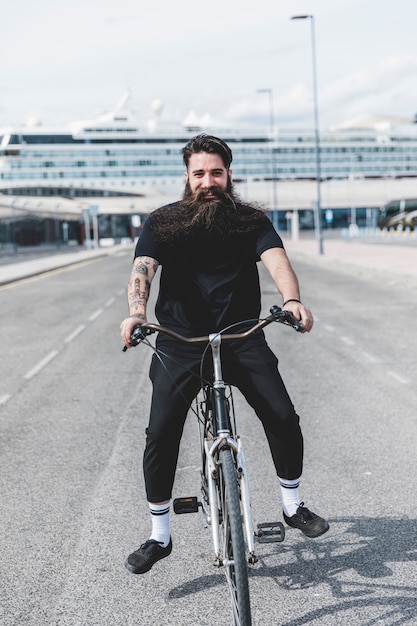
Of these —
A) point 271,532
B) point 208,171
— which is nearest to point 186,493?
point 271,532

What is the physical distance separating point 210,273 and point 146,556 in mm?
1288

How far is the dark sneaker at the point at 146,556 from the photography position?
3672mm

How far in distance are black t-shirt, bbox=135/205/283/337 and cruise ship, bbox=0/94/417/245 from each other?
319ft

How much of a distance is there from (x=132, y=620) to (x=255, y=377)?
42.9 inches

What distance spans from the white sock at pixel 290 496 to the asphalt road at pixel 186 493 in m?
0.29

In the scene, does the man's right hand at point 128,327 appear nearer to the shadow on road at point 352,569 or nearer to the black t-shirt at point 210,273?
the black t-shirt at point 210,273

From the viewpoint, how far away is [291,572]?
3.74 meters

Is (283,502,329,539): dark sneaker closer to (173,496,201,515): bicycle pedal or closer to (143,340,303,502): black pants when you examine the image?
(143,340,303,502): black pants

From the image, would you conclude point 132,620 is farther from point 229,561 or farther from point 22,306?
point 22,306

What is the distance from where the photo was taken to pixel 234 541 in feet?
9.48

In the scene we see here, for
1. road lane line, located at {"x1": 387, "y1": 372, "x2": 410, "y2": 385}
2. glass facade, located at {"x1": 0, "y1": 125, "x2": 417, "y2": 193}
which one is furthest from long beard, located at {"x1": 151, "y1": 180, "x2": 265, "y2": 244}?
glass facade, located at {"x1": 0, "y1": 125, "x2": 417, "y2": 193}

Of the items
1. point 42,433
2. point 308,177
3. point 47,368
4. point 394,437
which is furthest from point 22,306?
point 308,177

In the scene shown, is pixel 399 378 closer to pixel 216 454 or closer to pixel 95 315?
pixel 216 454

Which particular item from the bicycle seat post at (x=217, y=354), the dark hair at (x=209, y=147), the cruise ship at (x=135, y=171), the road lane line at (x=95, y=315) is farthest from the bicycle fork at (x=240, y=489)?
the cruise ship at (x=135, y=171)
